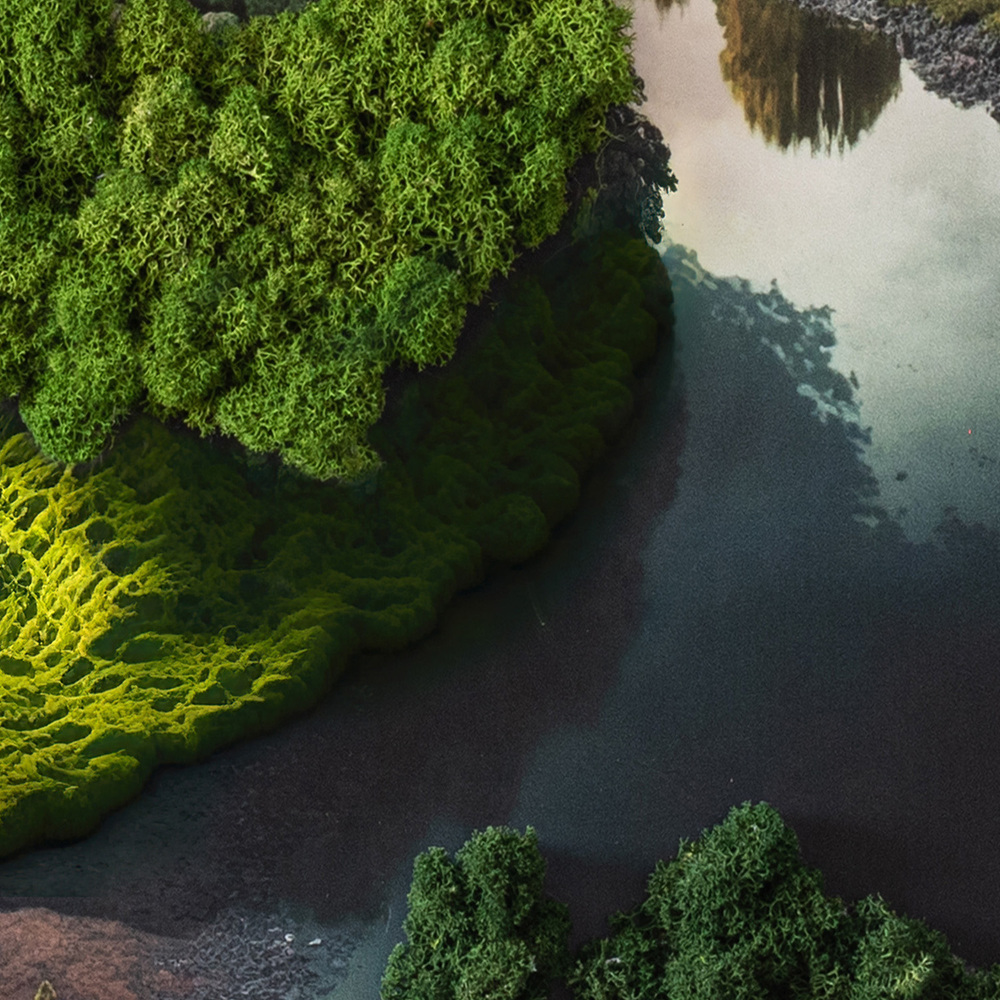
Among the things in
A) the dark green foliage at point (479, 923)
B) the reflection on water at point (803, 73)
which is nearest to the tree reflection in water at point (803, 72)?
the reflection on water at point (803, 73)

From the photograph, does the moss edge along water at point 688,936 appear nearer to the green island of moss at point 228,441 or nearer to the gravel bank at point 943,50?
the green island of moss at point 228,441

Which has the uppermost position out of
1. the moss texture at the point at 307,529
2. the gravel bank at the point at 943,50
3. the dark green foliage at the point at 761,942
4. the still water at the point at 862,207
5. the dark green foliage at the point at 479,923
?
the gravel bank at the point at 943,50

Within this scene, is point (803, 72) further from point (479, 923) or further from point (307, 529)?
point (479, 923)

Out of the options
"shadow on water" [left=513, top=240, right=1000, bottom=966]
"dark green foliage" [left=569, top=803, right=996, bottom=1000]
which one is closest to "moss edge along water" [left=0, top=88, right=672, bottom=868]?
"shadow on water" [left=513, top=240, right=1000, bottom=966]

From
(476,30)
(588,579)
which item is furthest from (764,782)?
(476,30)

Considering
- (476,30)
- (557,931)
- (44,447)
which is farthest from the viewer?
(44,447)

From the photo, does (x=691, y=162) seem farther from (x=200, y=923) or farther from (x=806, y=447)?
(x=200, y=923)

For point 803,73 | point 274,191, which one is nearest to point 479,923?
point 274,191
